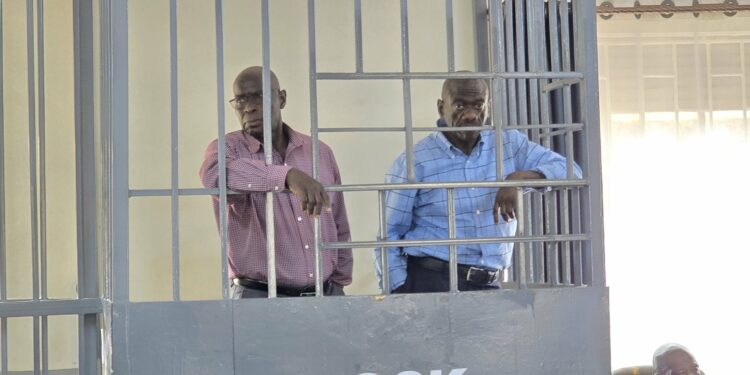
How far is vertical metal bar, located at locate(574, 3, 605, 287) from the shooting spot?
2.72m

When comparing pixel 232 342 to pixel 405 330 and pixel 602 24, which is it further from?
pixel 602 24

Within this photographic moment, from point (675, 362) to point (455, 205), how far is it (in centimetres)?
200

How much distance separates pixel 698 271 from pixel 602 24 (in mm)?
1630

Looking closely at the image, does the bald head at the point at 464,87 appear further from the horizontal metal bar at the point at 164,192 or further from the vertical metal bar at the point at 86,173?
the vertical metal bar at the point at 86,173

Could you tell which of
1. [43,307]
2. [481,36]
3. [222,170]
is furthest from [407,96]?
[481,36]

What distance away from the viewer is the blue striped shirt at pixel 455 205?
3.16 metres

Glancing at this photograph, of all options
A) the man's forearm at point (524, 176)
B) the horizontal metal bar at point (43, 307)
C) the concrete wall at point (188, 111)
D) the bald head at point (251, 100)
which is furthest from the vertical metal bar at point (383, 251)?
the concrete wall at point (188, 111)

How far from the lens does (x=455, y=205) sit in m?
3.20

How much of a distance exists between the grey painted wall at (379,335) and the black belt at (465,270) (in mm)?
525

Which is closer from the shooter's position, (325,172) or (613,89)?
(325,172)

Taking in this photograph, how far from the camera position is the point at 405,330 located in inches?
103

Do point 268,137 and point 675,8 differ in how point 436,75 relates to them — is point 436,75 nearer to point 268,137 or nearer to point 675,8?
point 268,137

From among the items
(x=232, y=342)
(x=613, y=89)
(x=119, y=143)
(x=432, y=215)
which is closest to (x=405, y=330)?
(x=232, y=342)

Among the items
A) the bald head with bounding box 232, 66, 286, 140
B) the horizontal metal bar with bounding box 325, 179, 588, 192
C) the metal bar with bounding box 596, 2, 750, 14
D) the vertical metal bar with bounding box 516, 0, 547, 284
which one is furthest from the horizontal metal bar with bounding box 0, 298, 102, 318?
the metal bar with bounding box 596, 2, 750, 14
